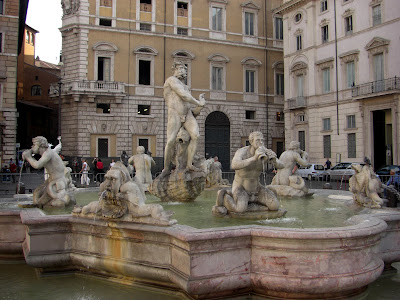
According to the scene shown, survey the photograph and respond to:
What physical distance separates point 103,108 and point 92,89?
175cm

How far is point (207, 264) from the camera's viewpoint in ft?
13.4

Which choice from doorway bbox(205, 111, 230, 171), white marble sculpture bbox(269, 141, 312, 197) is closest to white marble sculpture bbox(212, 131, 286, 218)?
white marble sculpture bbox(269, 141, 312, 197)

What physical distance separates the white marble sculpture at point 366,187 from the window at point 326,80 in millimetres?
23638

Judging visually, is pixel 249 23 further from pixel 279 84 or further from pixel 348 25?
pixel 348 25

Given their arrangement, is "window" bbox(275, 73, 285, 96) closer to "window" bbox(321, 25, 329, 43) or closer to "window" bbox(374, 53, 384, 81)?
"window" bbox(321, 25, 329, 43)

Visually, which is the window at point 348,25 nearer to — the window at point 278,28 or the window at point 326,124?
the window at point 326,124

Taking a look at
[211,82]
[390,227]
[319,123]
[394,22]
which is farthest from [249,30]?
[390,227]

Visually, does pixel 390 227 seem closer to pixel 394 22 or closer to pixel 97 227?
pixel 97 227

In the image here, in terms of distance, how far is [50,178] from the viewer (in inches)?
263

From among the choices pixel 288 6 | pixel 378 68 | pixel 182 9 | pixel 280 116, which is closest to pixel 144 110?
pixel 182 9

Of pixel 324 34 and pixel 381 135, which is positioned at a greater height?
pixel 324 34

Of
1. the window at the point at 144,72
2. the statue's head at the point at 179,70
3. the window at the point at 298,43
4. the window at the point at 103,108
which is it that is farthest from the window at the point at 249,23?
the statue's head at the point at 179,70

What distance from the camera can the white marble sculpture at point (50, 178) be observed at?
6.45 m

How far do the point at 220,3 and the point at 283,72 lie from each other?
764 centimetres
